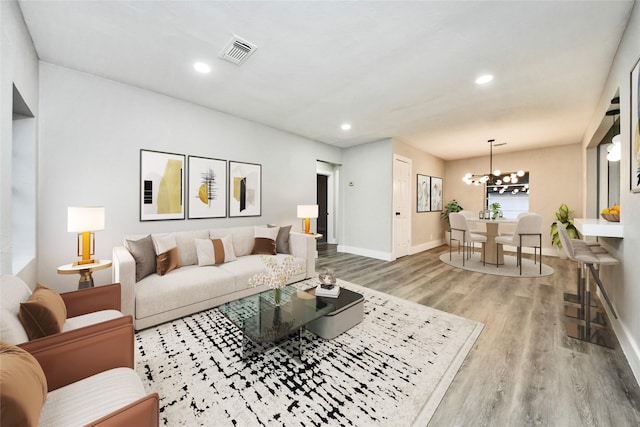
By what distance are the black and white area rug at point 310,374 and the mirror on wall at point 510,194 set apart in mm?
5480

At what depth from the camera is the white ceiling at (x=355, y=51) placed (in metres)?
1.86

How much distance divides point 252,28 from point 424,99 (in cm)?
242

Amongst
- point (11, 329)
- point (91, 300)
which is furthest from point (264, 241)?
point (11, 329)

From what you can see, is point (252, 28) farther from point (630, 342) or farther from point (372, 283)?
point (630, 342)

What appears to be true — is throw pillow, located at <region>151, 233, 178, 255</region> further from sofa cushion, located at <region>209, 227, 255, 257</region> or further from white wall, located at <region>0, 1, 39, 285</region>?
white wall, located at <region>0, 1, 39, 285</region>

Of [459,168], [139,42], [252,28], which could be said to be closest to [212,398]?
Answer: [252,28]

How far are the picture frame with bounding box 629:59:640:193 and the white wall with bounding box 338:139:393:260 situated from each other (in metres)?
3.43

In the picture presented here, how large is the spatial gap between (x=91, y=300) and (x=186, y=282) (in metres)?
0.82

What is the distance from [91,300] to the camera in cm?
180

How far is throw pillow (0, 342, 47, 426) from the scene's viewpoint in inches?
26.8

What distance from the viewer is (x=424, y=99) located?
11.0 feet

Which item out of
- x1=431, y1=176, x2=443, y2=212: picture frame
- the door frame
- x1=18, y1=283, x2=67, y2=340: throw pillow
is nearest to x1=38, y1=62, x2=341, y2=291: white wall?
x1=18, y1=283, x2=67, y2=340: throw pillow

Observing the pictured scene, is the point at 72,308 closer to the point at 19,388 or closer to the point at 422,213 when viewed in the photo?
the point at 19,388

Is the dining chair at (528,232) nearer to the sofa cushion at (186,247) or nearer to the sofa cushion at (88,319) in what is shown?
the sofa cushion at (186,247)
